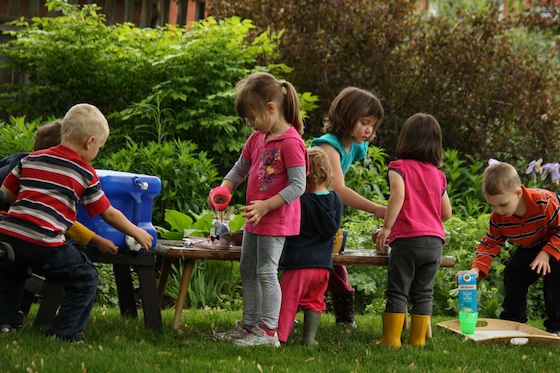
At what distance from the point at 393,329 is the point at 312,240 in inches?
27.9

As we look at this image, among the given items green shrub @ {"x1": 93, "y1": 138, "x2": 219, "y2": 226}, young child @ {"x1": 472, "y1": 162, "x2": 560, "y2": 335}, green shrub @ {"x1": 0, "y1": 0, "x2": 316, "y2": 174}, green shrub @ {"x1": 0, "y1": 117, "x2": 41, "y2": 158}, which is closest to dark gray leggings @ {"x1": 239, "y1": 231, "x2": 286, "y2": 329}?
young child @ {"x1": 472, "y1": 162, "x2": 560, "y2": 335}

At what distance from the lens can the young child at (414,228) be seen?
5469 millimetres

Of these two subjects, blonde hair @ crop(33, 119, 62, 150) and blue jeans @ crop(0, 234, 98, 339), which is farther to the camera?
blonde hair @ crop(33, 119, 62, 150)

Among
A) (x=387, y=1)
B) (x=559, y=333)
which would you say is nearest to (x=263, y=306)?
(x=559, y=333)

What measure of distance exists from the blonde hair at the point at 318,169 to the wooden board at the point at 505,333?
4.59ft

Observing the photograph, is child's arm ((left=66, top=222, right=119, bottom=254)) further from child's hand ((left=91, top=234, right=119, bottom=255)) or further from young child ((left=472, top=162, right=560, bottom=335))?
young child ((left=472, top=162, right=560, bottom=335))

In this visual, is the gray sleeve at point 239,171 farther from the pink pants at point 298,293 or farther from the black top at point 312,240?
the pink pants at point 298,293

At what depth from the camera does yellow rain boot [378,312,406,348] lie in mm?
5453

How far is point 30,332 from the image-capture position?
205 inches

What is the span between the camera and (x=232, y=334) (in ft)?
17.9

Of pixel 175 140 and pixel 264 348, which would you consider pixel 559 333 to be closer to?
pixel 264 348

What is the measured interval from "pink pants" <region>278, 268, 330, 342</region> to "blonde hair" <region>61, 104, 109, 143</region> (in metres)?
1.40

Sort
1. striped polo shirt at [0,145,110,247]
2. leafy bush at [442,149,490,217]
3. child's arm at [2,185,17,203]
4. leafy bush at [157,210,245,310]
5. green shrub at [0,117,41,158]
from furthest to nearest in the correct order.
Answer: leafy bush at [442,149,490,217], green shrub at [0,117,41,158], leafy bush at [157,210,245,310], child's arm at [2,185,17,203], striped polo shirt at [0,145,110,247]

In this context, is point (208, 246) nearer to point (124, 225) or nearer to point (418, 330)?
point (124, 225)
